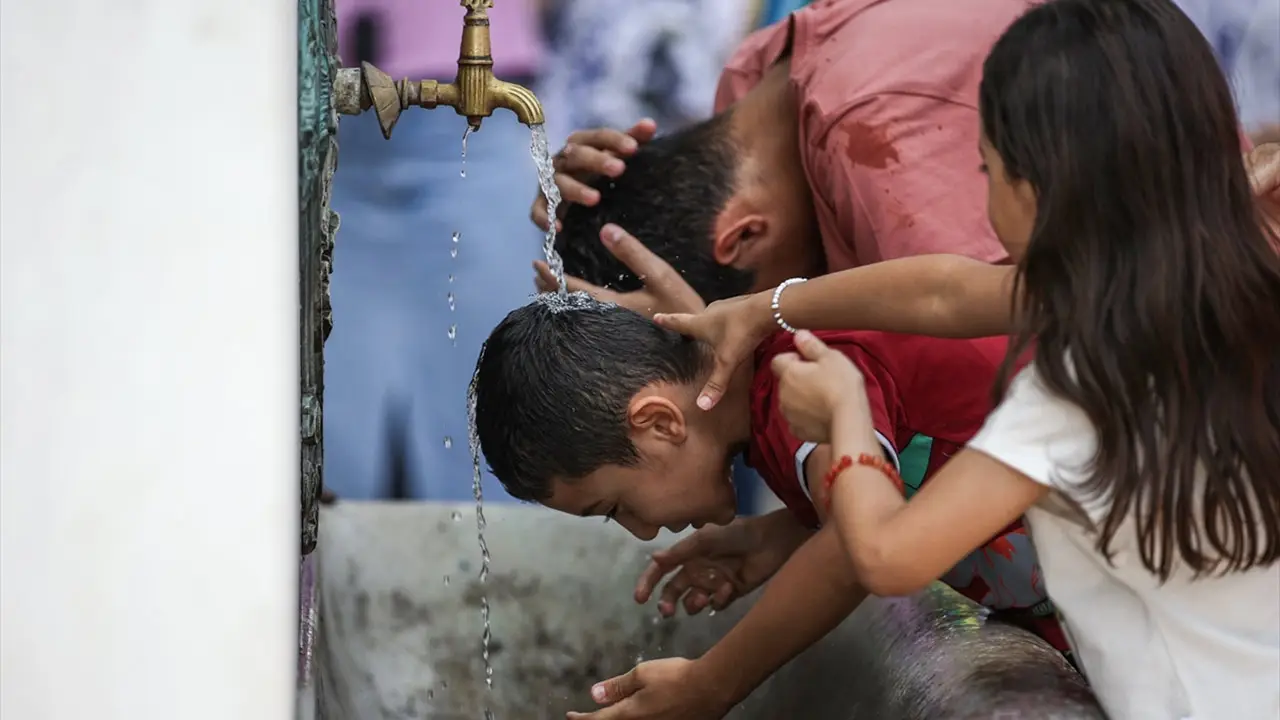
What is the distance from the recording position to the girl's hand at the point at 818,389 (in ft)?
3.17

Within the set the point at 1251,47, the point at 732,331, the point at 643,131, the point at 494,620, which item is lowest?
the point at 494,620

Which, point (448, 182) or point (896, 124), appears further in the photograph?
point (448, 182)

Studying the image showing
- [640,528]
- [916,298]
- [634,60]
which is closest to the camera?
[916,298]

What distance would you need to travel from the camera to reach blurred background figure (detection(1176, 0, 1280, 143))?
86.9 inches

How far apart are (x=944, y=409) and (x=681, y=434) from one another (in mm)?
222

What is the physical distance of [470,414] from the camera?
1345 millimetres

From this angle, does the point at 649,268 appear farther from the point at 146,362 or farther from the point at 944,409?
the point at 146,362

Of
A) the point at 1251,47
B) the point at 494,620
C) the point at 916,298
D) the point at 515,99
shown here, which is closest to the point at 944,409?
the point at 916,298

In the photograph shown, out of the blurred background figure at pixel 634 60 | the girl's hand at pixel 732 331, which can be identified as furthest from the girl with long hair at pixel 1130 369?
the blurred background figure at pixel 634 60

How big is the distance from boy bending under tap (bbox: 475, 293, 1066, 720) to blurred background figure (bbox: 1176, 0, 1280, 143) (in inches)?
45.9

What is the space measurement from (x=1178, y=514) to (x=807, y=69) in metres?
0.76

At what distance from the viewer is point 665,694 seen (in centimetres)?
120

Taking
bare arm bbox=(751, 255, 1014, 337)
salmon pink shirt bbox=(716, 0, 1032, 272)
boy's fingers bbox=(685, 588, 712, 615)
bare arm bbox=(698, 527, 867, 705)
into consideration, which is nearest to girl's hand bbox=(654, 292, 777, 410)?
bare arm bbox=(751, 255, 1014, 337)

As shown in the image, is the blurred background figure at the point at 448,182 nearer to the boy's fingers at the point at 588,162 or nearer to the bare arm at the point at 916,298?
the boy's fingers at the point at 588,162
